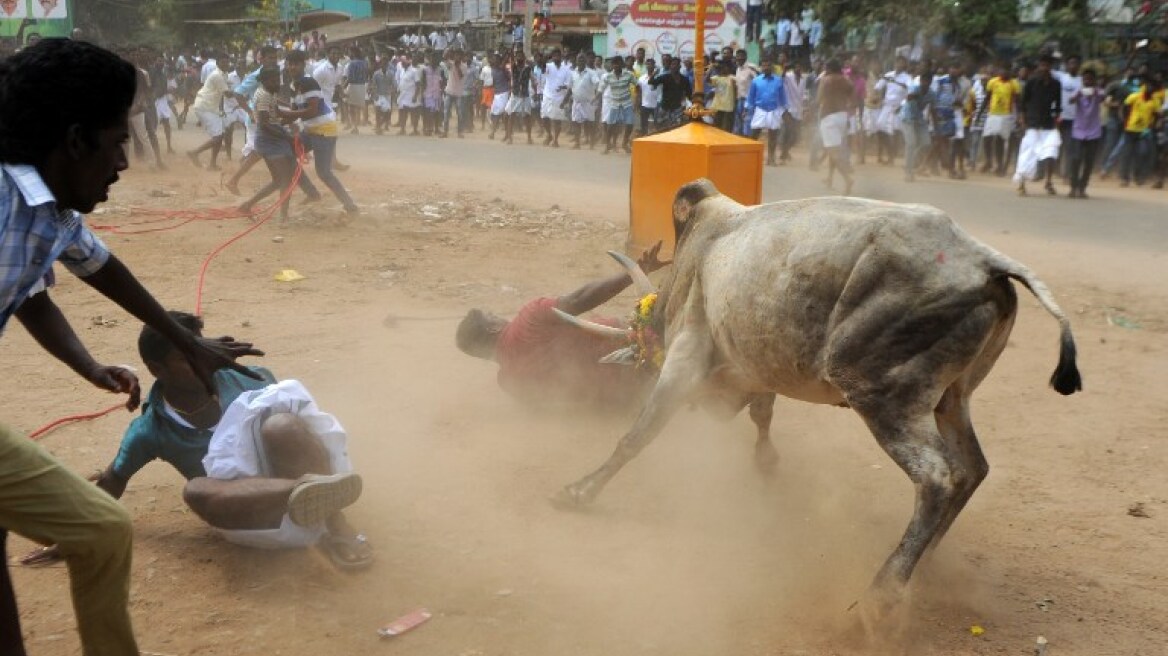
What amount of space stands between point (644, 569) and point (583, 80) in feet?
62.8

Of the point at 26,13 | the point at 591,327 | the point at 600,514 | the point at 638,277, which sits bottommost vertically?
the point at 600,514

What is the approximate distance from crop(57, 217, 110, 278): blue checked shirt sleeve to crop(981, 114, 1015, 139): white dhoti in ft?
54.9

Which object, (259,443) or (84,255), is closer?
(84,255)

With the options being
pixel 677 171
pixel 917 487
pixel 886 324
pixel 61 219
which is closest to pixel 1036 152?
pixel 677 171

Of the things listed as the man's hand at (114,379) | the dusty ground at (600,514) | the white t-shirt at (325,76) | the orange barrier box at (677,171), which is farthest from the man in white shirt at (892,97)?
the man's hand at (114,379)

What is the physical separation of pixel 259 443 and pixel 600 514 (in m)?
1.57

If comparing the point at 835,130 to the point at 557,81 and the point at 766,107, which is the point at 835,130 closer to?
the point at 766,107

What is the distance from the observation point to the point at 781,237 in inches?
171

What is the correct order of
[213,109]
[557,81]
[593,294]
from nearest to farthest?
[593,294] < [213,109] < [557,81]

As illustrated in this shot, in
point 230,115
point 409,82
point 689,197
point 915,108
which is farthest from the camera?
point 409,82

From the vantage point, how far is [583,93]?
22.5m

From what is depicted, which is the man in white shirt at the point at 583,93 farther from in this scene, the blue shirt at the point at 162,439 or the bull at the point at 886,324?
the blue shirt at the point at 162,439

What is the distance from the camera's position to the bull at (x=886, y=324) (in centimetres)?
379

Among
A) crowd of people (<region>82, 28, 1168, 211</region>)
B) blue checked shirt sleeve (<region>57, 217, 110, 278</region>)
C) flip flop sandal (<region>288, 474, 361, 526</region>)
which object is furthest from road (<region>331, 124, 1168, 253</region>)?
blue checked shirt sleeve (<region>57, 217, 110, 278</region>)
